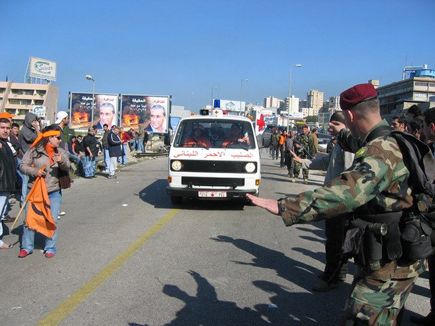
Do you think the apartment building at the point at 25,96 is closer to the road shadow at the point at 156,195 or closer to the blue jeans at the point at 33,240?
the road shadow at the point at 156,195

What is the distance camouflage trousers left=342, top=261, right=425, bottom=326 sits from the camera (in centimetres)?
218

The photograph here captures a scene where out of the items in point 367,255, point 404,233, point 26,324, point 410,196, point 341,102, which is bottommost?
point 26,324

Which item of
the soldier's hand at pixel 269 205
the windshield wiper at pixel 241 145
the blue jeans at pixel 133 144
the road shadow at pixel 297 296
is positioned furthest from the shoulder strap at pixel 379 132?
the blue jeans at pixel 133 144

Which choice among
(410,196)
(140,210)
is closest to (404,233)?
(410,196)

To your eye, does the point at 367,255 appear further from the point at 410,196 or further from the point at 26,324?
the point at 26,324

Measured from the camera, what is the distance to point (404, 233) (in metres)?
2.14

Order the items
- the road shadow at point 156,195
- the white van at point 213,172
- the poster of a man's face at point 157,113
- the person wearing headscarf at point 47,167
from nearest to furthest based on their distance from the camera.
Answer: the person wearing headscarf at point 47,167, the white van at point 213,172, the road shadow at point 156,195, the poster of a man's face at point 157,113

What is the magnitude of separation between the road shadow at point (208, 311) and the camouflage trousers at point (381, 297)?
62.9 inches

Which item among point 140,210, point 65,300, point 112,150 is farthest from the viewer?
point 112,150

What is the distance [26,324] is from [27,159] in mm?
2639

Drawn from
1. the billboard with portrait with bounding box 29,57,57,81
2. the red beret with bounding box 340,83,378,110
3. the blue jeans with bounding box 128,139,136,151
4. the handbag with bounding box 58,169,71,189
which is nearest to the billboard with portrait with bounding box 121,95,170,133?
the blue jeans with bounding box 128,139,136,151

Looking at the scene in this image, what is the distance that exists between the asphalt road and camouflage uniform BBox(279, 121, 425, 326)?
1625mm

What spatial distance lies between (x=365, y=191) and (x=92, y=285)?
3402mm

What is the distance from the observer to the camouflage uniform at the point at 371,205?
208cm
